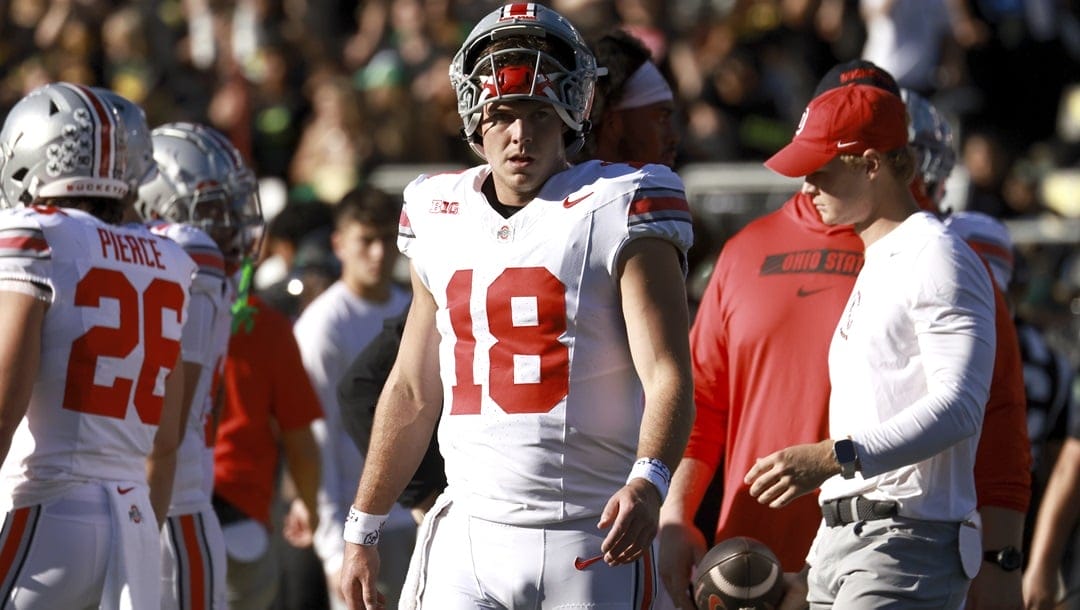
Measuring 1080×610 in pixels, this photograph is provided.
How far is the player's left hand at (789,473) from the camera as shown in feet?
13.7

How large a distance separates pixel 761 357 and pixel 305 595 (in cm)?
459

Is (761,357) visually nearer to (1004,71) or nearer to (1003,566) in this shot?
(1003,566)

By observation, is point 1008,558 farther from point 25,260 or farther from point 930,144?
point 25,260

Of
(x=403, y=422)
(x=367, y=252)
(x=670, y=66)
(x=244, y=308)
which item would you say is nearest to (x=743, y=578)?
(x=403, y=422)

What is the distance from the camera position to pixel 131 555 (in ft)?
16.4

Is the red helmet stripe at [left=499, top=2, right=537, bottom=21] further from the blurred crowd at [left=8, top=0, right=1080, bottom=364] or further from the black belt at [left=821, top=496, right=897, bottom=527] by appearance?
the blurred crowd at [left=8, top=0, right=1080, bottom=364]

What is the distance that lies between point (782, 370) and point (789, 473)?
916mm

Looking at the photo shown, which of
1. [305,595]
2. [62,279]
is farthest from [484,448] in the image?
[305,595]

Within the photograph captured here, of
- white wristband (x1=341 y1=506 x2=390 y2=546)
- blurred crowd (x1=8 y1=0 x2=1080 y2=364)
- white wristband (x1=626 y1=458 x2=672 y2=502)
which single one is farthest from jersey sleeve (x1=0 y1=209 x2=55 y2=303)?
blurred crowd (x1=8 y1=0 x2=1080 y2=364)

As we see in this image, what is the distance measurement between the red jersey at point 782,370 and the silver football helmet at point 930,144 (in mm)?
975

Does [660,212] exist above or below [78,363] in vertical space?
above

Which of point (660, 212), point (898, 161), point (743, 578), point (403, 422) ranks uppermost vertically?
point (898, 161)

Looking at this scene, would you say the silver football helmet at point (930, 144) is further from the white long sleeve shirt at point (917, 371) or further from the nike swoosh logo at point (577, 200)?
the nike swoosh logo at point (577, 200)

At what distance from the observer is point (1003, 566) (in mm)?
4895
